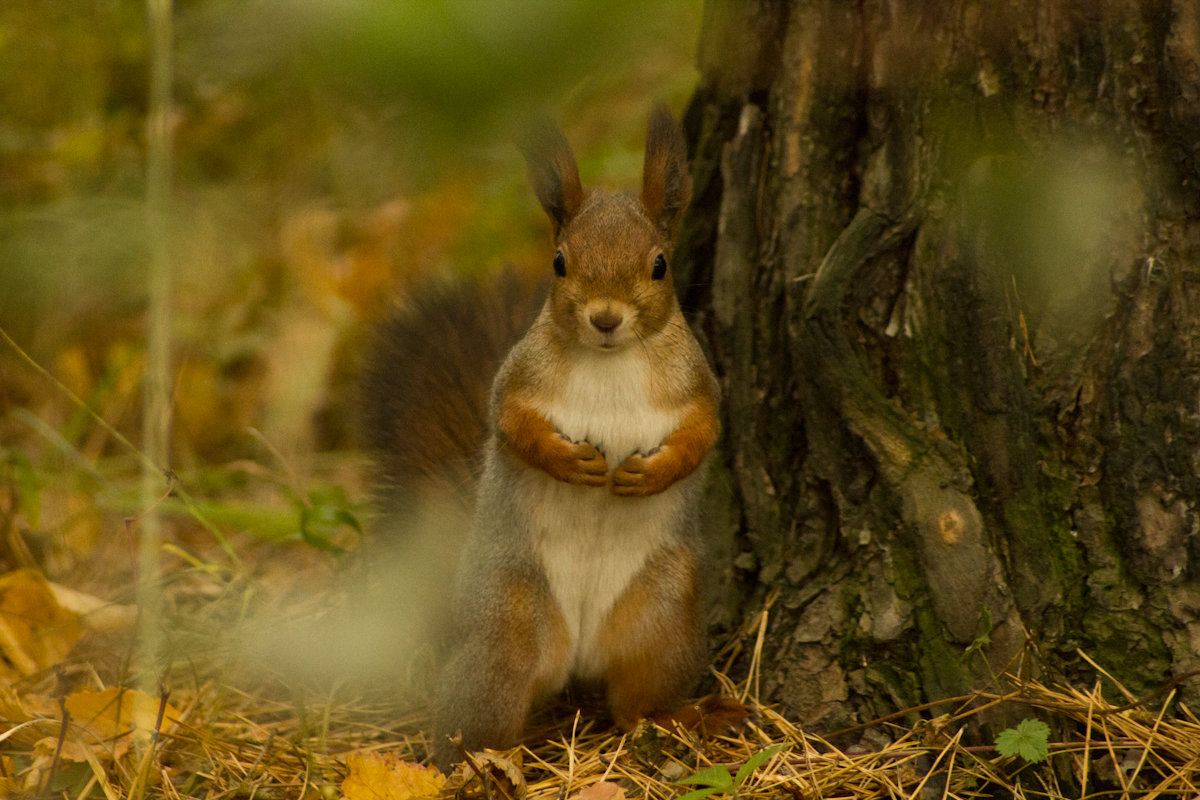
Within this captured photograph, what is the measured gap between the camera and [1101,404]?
5.64 feet

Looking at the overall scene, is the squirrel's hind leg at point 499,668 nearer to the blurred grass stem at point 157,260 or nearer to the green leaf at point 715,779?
the green leaf at point 715,779

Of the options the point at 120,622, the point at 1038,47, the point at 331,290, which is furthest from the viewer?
the point at 331,290

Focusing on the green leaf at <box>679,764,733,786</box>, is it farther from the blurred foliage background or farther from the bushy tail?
the blurred foliage background

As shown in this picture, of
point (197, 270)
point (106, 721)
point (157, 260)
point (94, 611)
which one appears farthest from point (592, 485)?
point (197, 270)

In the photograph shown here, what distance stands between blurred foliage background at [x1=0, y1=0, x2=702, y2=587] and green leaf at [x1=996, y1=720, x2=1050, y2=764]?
1.23 m

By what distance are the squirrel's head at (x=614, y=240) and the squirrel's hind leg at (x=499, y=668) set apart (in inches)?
17.8

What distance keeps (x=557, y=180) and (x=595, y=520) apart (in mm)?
559

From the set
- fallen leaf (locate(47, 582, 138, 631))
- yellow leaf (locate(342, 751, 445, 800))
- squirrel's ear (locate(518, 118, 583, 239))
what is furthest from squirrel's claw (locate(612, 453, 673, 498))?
fallen leaf (locate(47, 582, 138, 631))

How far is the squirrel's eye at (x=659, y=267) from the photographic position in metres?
1.73

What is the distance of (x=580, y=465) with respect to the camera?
1.75 m

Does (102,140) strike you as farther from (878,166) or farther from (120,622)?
(878,166)

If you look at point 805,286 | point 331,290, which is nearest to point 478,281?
point 805,286

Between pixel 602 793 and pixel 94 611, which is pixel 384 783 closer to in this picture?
pixel 602 793

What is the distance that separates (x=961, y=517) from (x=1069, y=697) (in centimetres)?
31
